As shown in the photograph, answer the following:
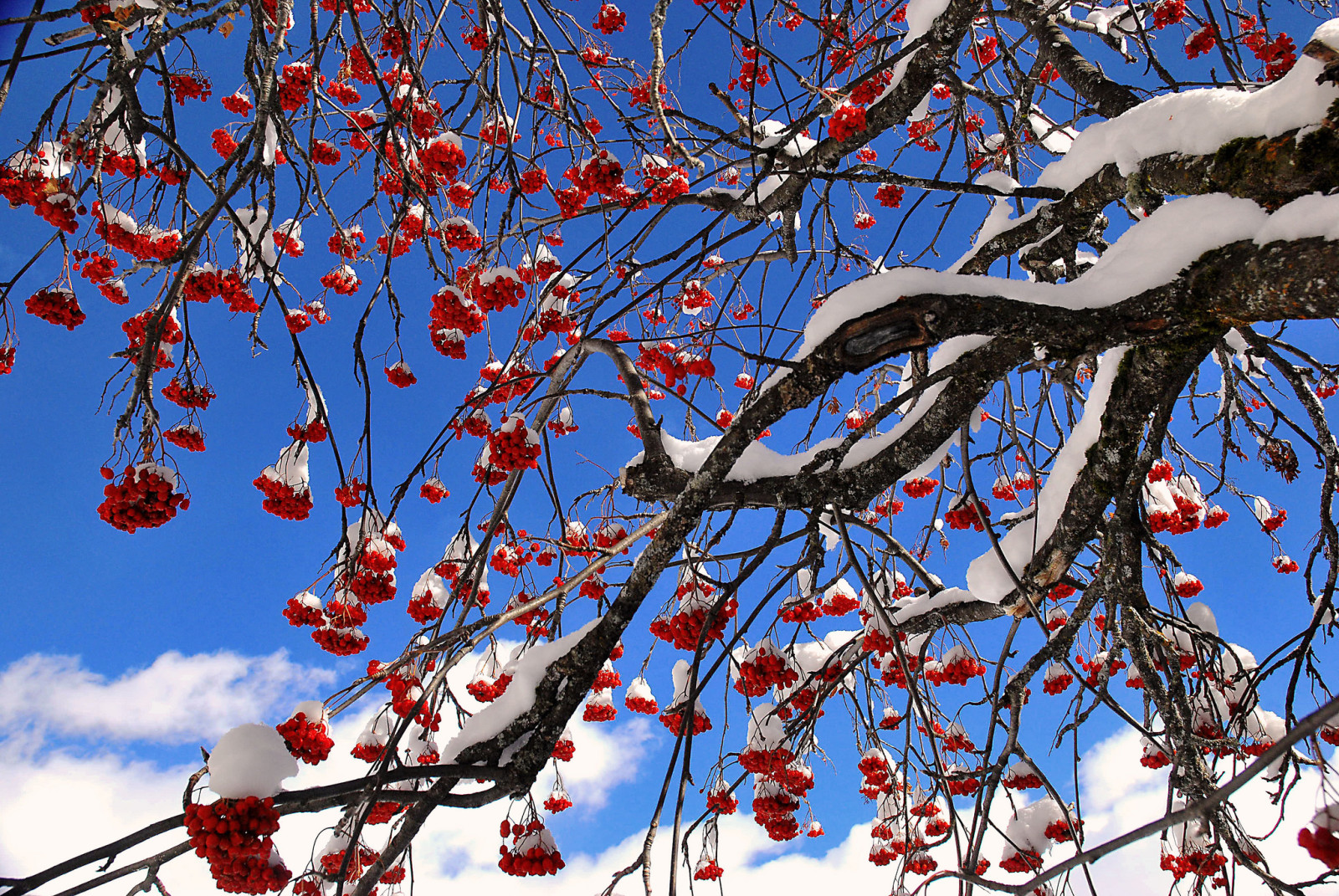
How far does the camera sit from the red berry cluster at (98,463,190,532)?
2.12 metres

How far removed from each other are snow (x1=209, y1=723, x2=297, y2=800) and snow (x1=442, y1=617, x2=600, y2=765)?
2.00 ft

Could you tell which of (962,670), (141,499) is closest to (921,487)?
(962,670)

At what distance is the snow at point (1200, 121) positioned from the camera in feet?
Result: 4.81

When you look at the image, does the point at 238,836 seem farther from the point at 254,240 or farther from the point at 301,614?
the point at 254,240

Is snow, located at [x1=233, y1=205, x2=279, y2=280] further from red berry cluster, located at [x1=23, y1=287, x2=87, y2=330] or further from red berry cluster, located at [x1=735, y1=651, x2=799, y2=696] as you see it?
red berry cluster, located at [x1=735, y1=651, x2=799, y2=696]

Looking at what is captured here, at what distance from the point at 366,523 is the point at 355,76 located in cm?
225

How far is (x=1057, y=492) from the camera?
7.05 feet

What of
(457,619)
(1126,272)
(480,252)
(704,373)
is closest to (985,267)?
Result: (1126,272)

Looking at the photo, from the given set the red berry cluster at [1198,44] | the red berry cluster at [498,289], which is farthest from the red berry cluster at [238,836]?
the red berry cluster at [1198,44]

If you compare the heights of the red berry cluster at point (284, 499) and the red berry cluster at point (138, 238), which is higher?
the red berry cluster at point (138, 238)

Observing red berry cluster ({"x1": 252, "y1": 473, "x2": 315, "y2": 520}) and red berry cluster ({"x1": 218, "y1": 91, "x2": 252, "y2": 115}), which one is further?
red berry cluster ({"x1": 218, "y1": 91, "x2": 252, "y2": 115})

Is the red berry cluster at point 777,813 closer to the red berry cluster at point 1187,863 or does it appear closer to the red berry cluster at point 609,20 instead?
Answer: the red berry cluster at point 1187,863

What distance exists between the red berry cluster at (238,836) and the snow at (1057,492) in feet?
6.65

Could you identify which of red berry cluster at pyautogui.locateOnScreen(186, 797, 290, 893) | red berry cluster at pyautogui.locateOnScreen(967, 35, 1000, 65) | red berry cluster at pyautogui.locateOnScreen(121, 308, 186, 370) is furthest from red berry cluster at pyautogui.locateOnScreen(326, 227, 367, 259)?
red berry cluster at pyautogui.locateOnScreen(967, 35, 1000, 65)
